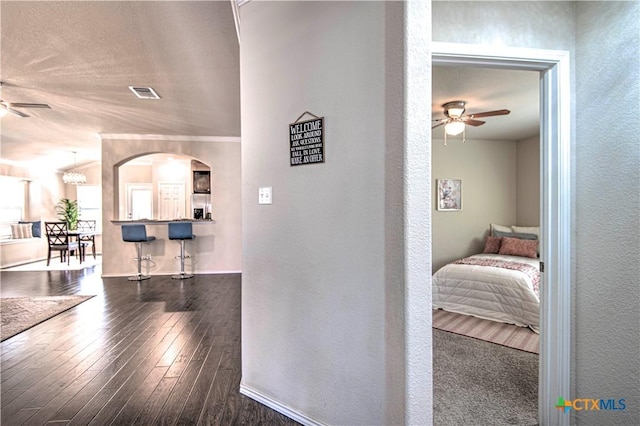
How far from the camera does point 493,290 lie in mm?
3973

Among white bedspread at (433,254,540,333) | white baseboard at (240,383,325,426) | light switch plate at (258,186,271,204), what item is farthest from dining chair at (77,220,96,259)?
white bedspread at (433,254,540,333)

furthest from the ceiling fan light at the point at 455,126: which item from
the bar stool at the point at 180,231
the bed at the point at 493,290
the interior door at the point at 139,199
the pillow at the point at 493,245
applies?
the interior door at the point at 139,199

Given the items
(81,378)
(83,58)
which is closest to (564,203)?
(81,378)

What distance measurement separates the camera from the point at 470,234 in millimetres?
6133

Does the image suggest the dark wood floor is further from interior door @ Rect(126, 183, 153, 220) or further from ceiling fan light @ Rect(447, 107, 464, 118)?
interior door @ Rect(126, 183, 153, 220)

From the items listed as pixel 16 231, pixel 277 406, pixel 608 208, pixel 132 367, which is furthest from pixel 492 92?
pixel 16 231

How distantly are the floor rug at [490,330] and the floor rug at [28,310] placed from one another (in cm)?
458

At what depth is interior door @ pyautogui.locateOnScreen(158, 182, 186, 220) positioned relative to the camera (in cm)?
945

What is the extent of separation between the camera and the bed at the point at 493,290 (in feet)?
12.1

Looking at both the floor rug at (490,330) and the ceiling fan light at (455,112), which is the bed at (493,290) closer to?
the floor rug at (490,330)

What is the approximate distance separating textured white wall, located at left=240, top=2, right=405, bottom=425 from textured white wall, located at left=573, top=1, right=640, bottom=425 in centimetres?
121

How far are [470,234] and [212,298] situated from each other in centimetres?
465

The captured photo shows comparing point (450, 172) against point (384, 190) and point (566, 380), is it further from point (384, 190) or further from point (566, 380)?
point (384, 190)

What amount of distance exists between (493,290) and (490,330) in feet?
1.89
